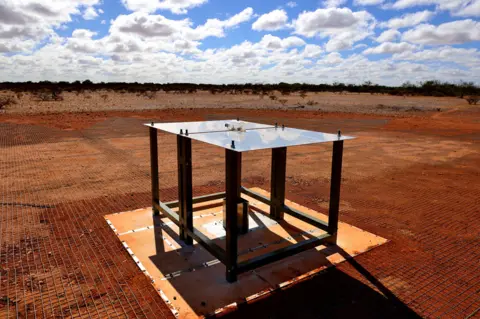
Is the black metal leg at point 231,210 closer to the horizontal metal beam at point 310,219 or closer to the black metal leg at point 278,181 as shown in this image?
the horizontal metal beam at point 310,219

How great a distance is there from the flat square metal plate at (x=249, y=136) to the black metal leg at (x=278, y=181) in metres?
0.53

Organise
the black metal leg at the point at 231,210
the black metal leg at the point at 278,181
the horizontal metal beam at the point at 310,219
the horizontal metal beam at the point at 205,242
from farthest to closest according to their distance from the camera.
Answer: the black metal leg at the point at 278,181 → the horizontal metal beam at the point at 310,219 → the horizontal metal beam at the point at 205,242 → the black metal leg at the point at 231,210

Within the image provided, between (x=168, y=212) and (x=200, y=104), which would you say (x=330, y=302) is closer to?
(x=168, y=212)

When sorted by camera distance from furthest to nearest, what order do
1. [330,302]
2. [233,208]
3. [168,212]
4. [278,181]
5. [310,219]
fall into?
[278,181], [168,212], [310,219], [233,208], [330,302]

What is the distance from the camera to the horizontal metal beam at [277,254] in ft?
13.9

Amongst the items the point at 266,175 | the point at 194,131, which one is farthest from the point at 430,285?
the point at 266,175

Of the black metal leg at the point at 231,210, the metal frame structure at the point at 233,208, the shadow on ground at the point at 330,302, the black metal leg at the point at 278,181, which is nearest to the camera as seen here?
the shadow on ground at the point at 330,302

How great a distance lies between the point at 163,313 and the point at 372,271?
2.60m

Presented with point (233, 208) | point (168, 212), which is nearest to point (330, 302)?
point (233, 208)

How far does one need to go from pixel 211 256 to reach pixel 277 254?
0.98m

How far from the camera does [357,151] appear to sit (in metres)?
12.8

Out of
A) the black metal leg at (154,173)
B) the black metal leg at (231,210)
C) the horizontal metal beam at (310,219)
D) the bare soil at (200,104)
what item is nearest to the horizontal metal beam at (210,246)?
the black metal leg at (231,210)

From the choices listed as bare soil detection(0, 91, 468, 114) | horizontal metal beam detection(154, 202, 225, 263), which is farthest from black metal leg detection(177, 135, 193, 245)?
bare soil detection(0, 91, 468, 114)

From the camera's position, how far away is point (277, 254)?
175 inches
